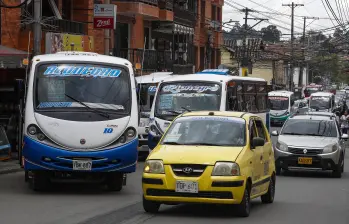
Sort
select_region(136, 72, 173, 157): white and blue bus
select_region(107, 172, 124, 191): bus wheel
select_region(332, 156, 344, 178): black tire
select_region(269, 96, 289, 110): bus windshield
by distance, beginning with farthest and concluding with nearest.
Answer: select_region(269, 96, 289, 110): bus windshield < select_region(136, 72, 173, 157): white and blue bus < select_region(332, 156, 344, 178): black tire < select_region(107, 172, 124, 191): bus wheel

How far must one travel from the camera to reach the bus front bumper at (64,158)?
51.3 feet

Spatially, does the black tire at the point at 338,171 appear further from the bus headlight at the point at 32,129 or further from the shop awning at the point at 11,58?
the bus headlight at the point at 32,129

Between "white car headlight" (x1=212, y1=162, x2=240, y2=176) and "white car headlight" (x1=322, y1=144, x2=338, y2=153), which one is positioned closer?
"white car headlight" (x1=212, y1=162, x2=240, y2=176)

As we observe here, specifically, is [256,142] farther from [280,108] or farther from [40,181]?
[280,108]

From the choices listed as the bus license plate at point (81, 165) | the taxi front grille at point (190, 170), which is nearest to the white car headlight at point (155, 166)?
the taxi front grille at point (190, 170)

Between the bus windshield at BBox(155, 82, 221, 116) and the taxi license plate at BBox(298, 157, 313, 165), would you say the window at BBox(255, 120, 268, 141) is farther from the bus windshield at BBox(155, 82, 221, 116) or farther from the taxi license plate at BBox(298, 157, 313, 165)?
the bus windshield at BBox(155, 82, 221, 116)

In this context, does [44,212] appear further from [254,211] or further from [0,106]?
[0,106]

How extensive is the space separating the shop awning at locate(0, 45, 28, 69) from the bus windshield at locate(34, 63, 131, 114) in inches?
221

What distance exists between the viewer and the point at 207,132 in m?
13.8

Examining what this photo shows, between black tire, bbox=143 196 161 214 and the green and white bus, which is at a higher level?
black tire, bbox=143 196 161 214

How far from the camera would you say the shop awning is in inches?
869

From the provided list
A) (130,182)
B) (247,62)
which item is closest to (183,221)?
(130,182)

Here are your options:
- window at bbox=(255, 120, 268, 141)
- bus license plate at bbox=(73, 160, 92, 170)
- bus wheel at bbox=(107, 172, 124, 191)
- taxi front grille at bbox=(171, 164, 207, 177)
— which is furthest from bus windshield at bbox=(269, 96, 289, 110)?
taxi front grille at bbox=(171, 164, 207, 177)

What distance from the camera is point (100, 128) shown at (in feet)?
52.5
